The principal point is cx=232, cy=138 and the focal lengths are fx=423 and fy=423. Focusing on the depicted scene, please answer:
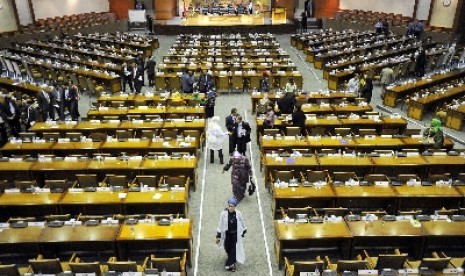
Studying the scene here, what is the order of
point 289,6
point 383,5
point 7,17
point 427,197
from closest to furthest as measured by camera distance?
point 427,197 < point 7,17 < point 383,5 < point 289,6

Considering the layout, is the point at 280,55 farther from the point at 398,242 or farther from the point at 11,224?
the point at 11,224

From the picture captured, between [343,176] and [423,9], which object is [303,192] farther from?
[423,9]

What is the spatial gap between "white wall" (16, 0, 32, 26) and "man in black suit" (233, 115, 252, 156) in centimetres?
2170

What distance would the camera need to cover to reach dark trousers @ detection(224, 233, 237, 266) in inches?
290

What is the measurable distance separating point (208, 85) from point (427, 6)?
18377mm

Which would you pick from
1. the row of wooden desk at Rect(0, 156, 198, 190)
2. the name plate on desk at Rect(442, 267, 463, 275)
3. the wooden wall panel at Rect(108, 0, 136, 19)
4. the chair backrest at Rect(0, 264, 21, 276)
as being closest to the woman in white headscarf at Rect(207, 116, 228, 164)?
the row of wooden desk at Rect(0, 156, 198, 190)

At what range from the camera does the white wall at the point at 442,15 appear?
81.2ft

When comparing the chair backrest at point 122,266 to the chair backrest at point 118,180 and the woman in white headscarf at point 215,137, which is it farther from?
the woman in white headscarf at point 215,137

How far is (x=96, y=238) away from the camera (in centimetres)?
734

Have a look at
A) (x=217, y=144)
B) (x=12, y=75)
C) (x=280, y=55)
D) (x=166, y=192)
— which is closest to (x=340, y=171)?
(x=217, y=144)

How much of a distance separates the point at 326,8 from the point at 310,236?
27.6 m

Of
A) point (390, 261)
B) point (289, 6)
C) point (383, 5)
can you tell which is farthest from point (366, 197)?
point (383, 5)

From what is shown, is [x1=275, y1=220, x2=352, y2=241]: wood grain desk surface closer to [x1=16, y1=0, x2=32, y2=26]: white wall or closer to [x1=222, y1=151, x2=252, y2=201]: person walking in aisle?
[x1=222, y1=151, x2=252, y2=201]: person walking in aisle

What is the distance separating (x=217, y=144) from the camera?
1134 cm
